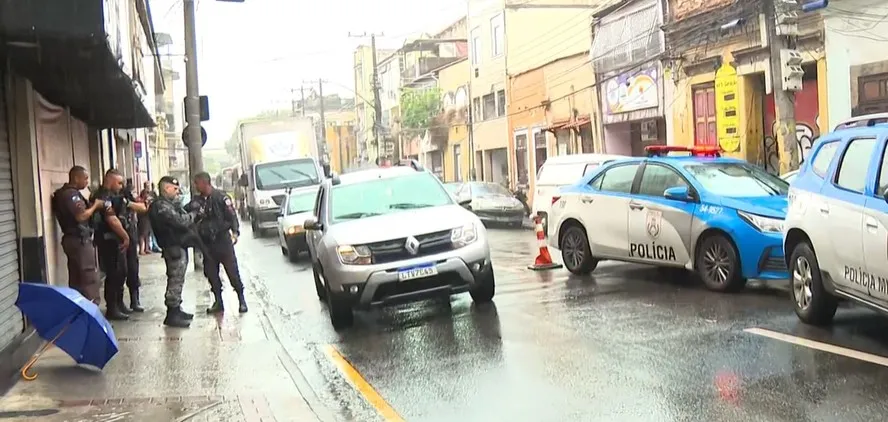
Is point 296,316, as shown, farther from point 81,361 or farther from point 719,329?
point 719,329

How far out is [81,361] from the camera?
741cm

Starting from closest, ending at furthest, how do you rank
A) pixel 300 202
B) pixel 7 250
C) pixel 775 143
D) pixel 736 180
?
pixel 7 250
pixel 736 180
pixel 300 202
pixel 775 143

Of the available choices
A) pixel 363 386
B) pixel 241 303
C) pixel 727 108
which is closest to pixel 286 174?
pixel 727 108

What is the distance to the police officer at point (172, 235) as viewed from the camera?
987cm

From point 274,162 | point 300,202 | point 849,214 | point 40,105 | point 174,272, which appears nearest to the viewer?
point 849,214

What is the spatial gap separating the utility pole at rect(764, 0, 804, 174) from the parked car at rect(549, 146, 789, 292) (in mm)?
3771

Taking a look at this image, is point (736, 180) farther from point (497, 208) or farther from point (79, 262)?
point (497, 208)

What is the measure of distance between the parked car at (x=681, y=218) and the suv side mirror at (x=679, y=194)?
0.04 ft

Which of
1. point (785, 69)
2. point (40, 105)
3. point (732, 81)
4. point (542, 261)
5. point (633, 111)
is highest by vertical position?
point (732, 81)

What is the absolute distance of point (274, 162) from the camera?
2859cm

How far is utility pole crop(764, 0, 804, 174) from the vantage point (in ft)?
49.3

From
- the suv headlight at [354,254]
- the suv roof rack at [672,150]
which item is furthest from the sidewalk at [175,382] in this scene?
the suv roof rack at [672,150]

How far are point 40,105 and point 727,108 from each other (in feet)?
53.2

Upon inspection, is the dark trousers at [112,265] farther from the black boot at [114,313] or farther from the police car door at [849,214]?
the police car door at [849,214]
